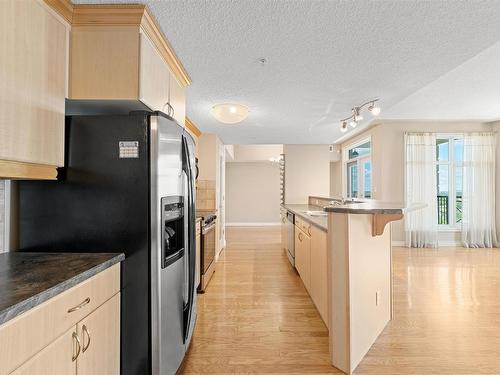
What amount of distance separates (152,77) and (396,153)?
5.29 metres

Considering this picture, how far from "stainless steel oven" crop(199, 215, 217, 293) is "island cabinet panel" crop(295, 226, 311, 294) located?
1.21 metres

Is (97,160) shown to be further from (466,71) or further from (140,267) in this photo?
(466,71)

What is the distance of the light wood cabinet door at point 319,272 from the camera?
227 centimetres

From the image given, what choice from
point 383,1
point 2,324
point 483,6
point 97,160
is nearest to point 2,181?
point 97,160

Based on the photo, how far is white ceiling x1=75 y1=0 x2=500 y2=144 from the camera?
5.07 feet

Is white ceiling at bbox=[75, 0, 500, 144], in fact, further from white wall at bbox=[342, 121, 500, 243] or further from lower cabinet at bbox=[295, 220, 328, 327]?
white wall at bbox=[342, 121, 500, 243]

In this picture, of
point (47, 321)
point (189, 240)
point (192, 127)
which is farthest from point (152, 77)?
point (192, 127)

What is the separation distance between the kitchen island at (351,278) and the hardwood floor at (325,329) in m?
0.14

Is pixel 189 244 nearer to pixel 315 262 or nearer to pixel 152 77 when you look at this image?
pixel 152 77

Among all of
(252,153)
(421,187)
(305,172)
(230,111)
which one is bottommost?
(421,187)

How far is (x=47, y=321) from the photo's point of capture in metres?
0.91

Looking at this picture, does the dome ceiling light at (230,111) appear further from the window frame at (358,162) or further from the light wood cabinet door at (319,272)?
the window frame at (358,162)

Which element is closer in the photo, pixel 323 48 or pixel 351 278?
pixel 351 278

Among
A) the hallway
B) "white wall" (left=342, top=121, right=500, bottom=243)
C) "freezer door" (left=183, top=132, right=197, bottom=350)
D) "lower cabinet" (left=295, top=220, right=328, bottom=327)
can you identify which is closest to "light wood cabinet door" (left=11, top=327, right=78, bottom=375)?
"freezer door" (left=183, top=132, right=197, bottom=350)
